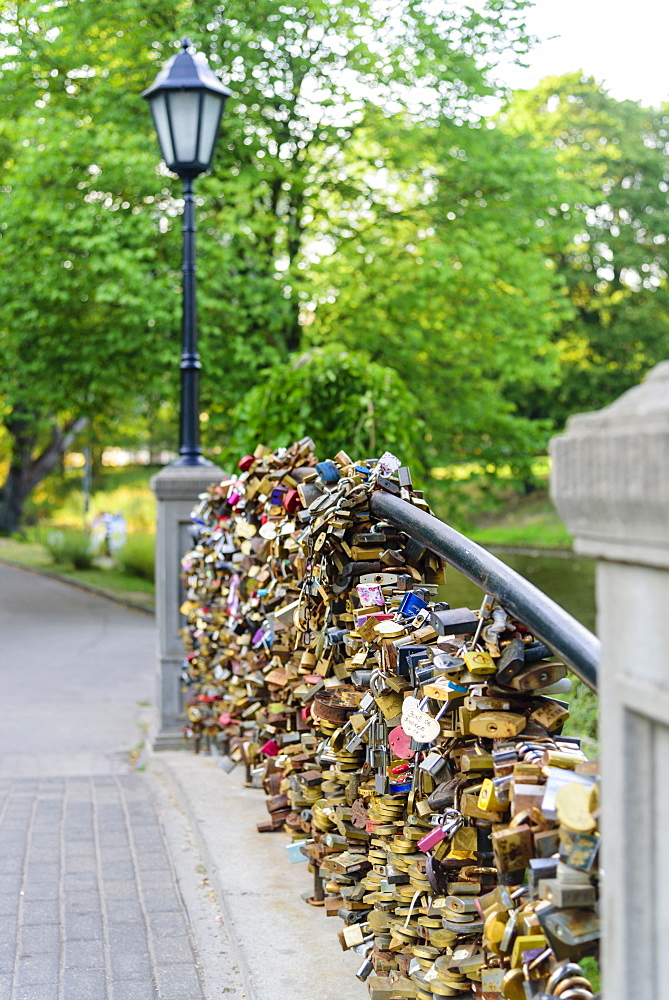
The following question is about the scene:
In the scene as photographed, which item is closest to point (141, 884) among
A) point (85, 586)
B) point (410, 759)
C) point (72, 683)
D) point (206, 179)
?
point (410, 759)

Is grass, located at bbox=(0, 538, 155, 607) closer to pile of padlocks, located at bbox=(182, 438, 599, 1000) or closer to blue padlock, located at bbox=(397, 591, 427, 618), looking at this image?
pile of padlocks, located at bbox=(182, 438, 599, 1000)

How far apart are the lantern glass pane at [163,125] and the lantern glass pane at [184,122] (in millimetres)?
45

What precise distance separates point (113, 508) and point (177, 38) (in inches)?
540

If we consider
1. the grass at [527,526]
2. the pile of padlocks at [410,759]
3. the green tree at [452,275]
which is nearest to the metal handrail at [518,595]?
the pile of padlocks at [410,759]

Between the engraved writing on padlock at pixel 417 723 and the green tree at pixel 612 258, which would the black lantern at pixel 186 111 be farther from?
the green tree at pixel 612 258

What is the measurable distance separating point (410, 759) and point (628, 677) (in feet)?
4.73

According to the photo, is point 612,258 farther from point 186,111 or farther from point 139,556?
point 186,111

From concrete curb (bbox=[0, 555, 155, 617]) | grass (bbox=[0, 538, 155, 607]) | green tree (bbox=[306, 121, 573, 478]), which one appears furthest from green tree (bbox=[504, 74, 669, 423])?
green tree (bbox=[306, 121, 573, 478])

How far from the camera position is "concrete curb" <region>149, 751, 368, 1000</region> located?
3.07 metres

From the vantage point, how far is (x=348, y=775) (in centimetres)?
318

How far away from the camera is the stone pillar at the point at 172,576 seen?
6.31 meters

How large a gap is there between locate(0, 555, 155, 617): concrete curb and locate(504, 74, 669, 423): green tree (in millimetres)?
18594

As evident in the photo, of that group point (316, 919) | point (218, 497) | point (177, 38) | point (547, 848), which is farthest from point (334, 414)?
point (177, 38)

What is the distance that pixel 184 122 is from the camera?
6711 millimetres
